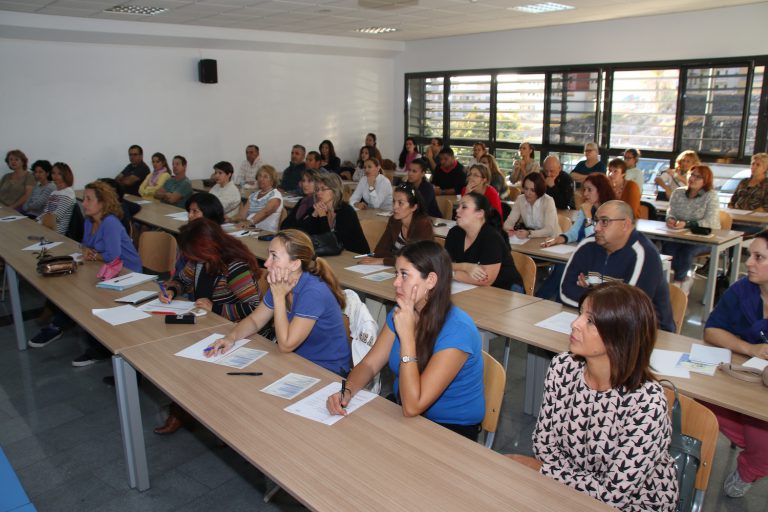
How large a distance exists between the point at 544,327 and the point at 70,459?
2796mm

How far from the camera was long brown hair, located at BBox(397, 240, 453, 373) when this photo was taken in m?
2.37

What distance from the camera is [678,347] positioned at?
9.60 feet

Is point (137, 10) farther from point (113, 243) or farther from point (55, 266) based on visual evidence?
point (55, 266)

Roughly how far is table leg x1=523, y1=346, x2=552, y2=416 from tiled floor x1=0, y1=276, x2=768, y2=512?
9 centimetres

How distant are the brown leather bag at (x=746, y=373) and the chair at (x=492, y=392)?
1013 mm

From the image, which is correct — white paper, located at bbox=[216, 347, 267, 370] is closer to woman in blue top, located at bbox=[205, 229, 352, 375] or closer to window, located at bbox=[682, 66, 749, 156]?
woman in blue top, located at bbox=[205, 229, 352, 375]

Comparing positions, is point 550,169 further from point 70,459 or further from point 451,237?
point 70,459

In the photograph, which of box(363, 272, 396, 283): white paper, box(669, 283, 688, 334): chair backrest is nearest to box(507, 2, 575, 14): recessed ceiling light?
box(363, 272, 396, 283): white paper

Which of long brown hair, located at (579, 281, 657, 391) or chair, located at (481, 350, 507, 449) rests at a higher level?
long brown hair, located at (579, 281, 657, 391)

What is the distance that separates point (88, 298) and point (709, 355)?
3.58 metres

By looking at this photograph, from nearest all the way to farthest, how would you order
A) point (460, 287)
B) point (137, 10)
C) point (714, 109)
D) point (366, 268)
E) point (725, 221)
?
point (460, 287) < point (366, 268) < point (725, 221) < point (137, 10) < point (714, 109)

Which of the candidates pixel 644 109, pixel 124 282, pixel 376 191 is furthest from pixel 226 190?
pixel 644 109

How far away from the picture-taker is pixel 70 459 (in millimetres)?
3395

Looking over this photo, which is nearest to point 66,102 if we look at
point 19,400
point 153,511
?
point 19,400
